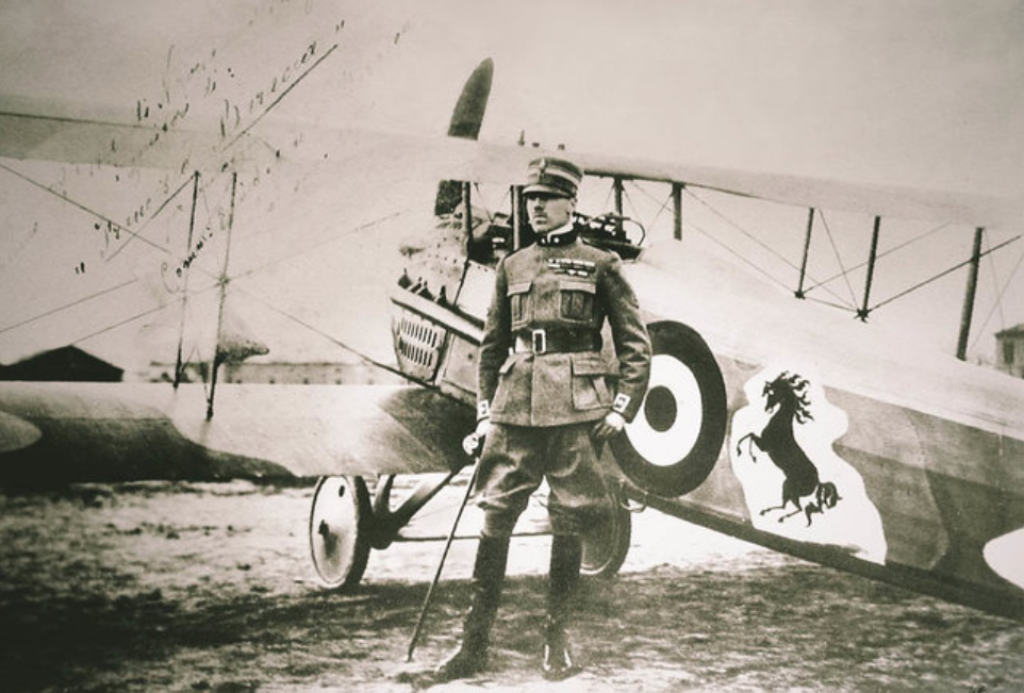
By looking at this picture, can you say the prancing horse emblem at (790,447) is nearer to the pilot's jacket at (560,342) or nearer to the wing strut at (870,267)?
the pilot's jacket at (560,342)

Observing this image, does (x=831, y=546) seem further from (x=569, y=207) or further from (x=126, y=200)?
(x=126, y=200)

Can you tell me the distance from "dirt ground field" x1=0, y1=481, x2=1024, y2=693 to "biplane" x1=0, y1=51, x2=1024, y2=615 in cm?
17

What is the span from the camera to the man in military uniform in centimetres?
288

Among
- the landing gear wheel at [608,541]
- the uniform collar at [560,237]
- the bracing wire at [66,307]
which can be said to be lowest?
the landing gear wheel at [608,541]

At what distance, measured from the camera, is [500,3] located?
341cm

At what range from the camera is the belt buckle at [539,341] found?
2924 millimetres

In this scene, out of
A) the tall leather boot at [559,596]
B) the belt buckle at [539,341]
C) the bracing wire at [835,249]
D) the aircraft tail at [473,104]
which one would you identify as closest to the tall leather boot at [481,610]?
the tall leather boot at [559,596]

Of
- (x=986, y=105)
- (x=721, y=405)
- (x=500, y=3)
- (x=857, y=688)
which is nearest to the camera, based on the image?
(x=721, y=405)

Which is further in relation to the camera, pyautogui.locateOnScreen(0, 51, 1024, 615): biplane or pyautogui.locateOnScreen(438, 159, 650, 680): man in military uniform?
pyautogui.locateOnScreen(438, 159, 650, 680): man in military uniform

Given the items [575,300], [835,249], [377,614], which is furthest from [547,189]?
[377,614]

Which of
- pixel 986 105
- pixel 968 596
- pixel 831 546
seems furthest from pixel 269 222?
pixel 986 105

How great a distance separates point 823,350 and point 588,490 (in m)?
1.00

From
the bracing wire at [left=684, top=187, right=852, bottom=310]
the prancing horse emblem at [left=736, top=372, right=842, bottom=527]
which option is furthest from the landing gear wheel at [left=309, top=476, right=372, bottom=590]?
the bracing wire at [left=684, top=187, right=852, bottom=310]

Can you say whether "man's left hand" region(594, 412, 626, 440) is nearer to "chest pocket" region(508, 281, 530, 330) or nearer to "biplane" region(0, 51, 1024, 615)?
"biplane" region(0, 51, 1024, 615)
